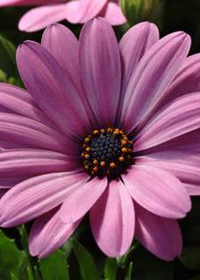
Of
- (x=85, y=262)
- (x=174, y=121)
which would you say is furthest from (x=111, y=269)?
(x=174, y=121)

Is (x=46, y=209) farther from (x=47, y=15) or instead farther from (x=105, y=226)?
(x=47, y=15)

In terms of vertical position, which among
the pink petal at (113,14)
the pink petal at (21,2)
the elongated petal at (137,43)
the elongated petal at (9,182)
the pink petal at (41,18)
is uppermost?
the pink petal at (21,2)

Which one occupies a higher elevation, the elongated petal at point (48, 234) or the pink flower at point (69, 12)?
the pink flower at point (69, 12)

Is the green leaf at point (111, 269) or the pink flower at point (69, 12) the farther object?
the pink flower at point (69, 12)

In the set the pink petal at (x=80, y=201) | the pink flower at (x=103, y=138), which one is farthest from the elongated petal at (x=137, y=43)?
the pink petal at (x=80, y=201)

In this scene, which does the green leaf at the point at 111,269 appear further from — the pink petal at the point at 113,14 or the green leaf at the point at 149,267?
the pink petal at the point at 113,14

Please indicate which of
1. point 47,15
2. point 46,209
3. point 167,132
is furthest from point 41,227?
point 47,15

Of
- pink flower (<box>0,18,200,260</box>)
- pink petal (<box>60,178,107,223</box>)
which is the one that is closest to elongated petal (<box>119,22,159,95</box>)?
pink flower (<box>0,18,200,260</box>)
